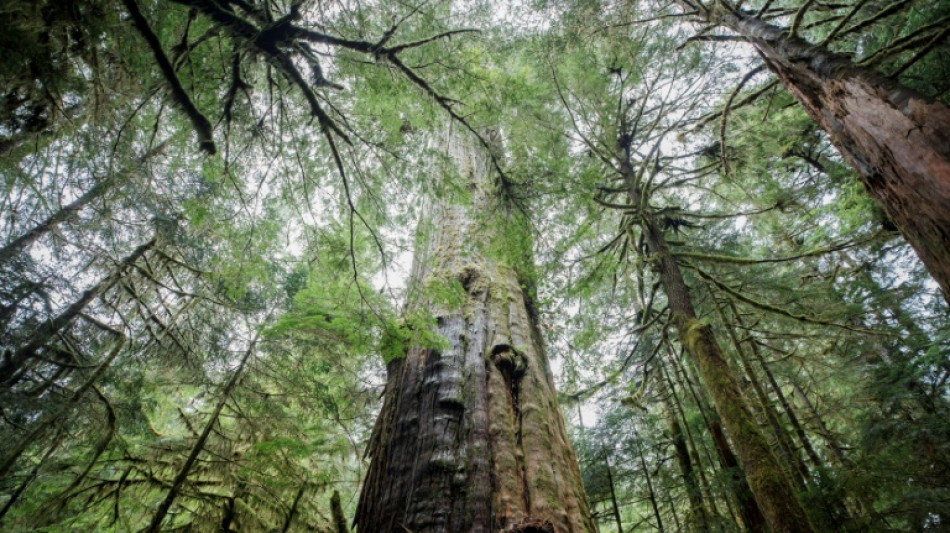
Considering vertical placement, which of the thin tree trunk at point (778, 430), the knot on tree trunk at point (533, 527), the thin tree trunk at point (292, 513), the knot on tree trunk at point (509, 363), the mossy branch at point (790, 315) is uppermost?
the mossy branch at point (790, 315)

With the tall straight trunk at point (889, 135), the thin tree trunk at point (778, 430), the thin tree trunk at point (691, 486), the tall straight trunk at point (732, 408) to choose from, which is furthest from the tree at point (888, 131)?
the thin tree trunk at point (691, 486)

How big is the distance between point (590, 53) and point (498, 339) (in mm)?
4533

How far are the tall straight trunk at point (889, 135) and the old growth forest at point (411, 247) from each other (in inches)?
0.7

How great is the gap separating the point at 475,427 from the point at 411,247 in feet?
6.63

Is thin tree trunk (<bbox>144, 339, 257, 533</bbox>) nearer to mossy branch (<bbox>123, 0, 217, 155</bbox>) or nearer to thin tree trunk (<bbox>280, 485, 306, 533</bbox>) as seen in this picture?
thin tree trunk (<bbox>280, 485, 306, 533</bbox>)

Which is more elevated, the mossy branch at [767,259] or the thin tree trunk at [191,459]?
the mossy branch at [767,259]

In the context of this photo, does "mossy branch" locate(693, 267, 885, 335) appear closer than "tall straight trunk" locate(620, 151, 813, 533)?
No

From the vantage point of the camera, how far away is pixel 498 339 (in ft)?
9.18

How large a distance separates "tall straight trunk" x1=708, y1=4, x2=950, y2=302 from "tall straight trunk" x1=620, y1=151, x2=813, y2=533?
1888mm

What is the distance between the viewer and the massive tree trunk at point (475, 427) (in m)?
1.79

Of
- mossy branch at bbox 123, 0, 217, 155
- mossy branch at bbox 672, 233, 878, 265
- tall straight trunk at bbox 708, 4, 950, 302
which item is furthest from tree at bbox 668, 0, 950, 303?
mossy branch at bbox 123, 0, 217, 155

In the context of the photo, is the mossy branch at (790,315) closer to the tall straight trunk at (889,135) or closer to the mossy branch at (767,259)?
the mossy branch at (767,259)

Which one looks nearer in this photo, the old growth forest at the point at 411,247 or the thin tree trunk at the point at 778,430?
the old growth forest at the point at 411,247

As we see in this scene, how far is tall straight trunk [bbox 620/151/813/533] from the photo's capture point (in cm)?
277
